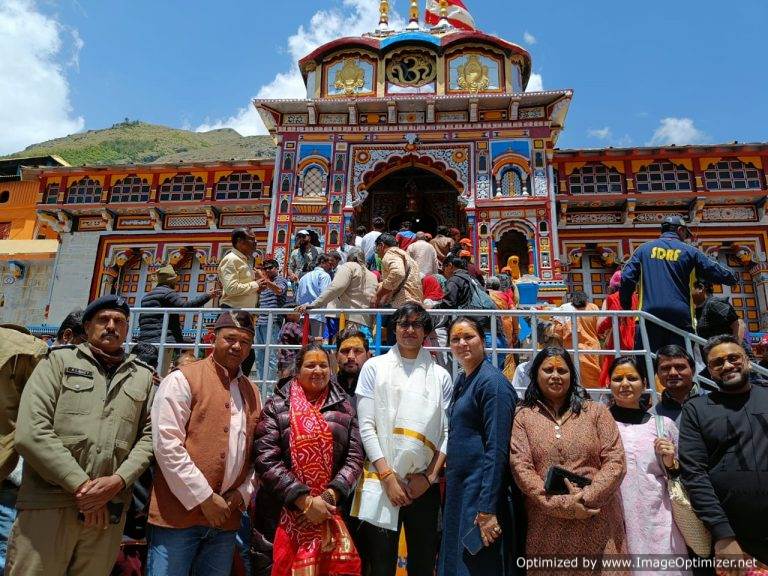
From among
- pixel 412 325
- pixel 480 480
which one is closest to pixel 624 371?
pixel 480 480

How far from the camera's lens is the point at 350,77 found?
14.8m

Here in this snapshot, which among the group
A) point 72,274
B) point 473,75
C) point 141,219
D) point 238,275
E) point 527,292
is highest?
point 473,75

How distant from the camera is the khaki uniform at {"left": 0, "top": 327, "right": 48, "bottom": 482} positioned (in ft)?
9.81

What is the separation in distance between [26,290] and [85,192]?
381 cm

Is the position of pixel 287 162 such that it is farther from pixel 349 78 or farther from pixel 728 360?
pixel 728 360

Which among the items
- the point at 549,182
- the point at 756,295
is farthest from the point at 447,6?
the point at 756,295

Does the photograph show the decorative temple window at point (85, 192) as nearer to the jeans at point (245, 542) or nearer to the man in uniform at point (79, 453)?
the man in uniform at point (79, 453)

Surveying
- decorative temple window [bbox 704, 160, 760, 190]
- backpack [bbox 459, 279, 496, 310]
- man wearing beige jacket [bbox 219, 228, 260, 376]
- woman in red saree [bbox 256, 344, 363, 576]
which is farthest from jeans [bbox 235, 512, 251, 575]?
decorative temple window [bbox 704, 160, 760, 190]

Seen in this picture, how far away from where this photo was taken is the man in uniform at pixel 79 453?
2.68 metres

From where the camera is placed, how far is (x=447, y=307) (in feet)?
17.5

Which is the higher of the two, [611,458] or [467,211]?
[467,211]

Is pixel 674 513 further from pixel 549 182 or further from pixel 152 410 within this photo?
pixel 549 182

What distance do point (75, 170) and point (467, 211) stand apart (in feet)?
40.7

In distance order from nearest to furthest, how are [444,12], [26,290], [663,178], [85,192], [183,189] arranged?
[663,178]
[444,12]
[183,189]
[85,192]
[26,290]
